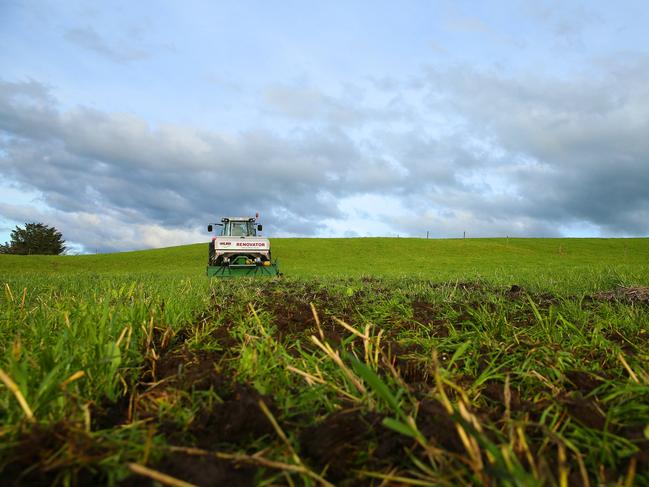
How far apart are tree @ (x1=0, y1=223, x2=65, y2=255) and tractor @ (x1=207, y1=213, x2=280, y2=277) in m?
72.0

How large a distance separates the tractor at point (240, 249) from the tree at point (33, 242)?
2835 inches

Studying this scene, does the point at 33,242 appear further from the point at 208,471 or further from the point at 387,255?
the point at 208,471

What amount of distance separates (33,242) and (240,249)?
75.0 meters

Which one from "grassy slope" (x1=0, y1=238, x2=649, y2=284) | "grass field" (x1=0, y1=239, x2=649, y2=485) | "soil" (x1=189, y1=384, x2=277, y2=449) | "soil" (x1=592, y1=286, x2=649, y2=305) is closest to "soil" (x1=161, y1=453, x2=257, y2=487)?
"grass field" (x1=0, y1=239, x2=649, y2=485)

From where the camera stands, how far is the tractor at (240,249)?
18016 millimetres

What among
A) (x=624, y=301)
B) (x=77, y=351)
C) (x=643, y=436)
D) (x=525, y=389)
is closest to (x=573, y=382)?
(x=525, y=389)

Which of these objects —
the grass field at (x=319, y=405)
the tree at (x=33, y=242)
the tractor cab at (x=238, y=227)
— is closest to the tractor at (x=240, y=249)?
the tractor cab at (x=238, y=227)

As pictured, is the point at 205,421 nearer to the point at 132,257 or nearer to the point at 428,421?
the point at 428,421

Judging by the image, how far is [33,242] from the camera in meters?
76.6

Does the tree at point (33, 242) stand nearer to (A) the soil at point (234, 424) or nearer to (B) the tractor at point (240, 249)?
(B) the tractor at point (240, 249)

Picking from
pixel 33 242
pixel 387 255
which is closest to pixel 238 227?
pixel 387 255

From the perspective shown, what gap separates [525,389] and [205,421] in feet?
5.65

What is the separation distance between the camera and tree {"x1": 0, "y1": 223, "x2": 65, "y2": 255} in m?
75.8

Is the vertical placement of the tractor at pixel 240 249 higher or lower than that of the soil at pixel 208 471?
higher
